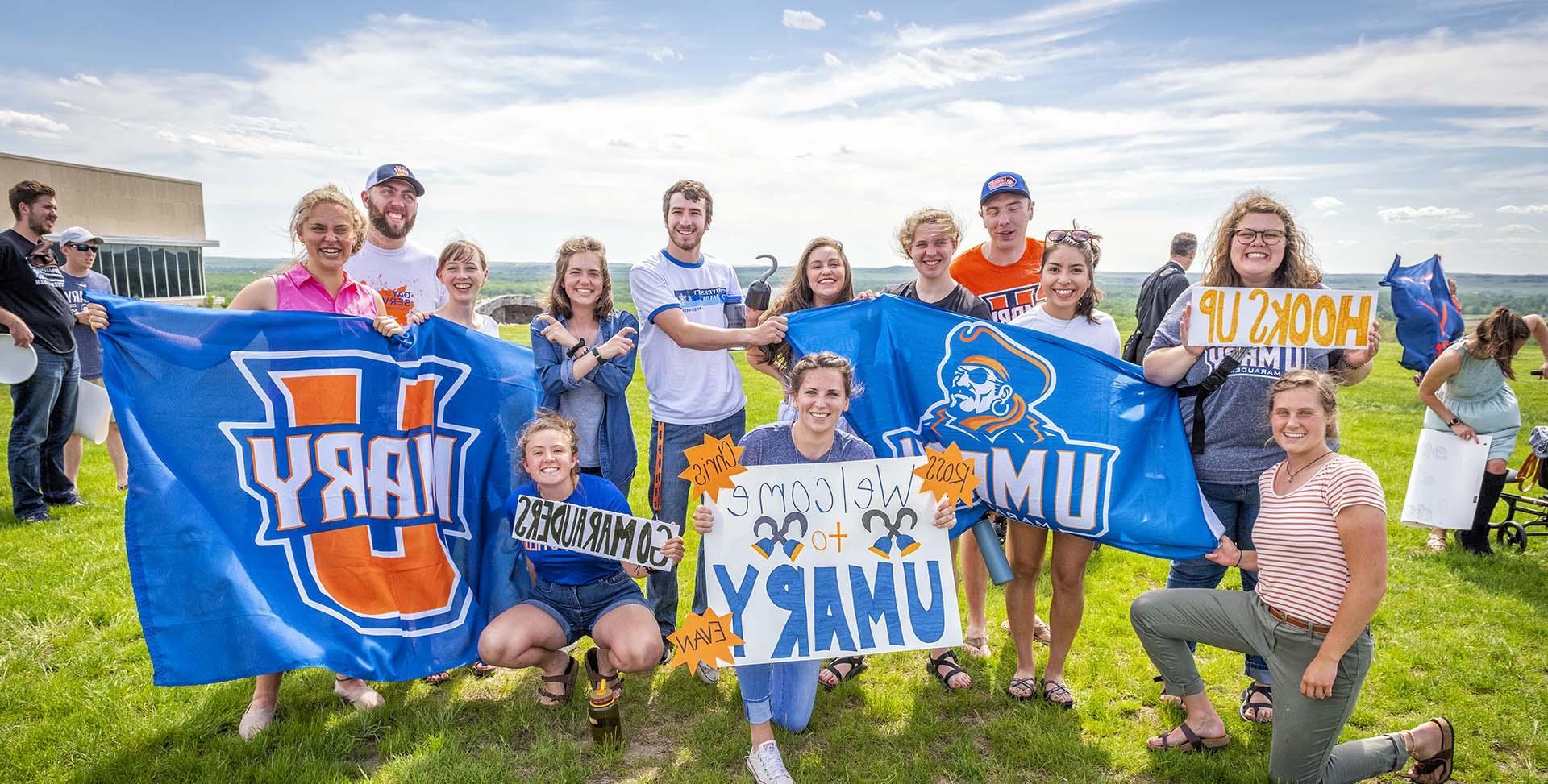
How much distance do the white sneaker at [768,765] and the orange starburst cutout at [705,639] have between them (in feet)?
1.59

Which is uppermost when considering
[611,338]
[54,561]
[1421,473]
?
[611,338]

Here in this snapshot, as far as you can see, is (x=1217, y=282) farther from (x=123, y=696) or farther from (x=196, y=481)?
(x=123, y=696)

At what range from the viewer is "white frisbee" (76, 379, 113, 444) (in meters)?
7.69

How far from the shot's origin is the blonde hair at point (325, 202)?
3992mm

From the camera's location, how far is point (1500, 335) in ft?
21.2

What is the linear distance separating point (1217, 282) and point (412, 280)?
15.1 feet

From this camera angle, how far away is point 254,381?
394 cm

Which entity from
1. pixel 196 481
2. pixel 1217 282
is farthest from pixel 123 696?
pixel 1217 282

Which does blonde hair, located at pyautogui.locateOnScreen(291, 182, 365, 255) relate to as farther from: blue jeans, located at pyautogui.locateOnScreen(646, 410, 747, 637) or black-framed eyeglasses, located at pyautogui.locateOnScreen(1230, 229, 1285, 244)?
black-framed eyeglasses, located at pyautogui.locateOnScreen(1230, 229, 1285, 244)

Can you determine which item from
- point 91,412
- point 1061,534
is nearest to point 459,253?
point 1061,534

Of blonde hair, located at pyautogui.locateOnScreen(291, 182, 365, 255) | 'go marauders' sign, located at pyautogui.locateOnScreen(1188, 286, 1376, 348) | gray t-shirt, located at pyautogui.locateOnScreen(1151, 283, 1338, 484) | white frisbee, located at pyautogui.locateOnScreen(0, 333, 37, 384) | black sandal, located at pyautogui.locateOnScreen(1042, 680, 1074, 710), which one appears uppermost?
blonde hair, located at pyautogui.locateOnScreen(291, 182, 365, 255)

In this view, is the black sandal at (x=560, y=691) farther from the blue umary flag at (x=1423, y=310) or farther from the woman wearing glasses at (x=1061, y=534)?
the blue umary flag at (x=1423, y=310)

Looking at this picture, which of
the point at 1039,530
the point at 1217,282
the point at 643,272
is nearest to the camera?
the point at 1217,282

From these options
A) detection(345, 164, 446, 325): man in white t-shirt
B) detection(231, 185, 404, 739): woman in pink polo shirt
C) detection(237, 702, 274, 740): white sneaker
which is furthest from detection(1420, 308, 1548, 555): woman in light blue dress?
detection(237, 702, 274, 740): white sneaker
